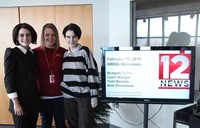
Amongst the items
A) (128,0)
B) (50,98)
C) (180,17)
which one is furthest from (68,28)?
(180,17)

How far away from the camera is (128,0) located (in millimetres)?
2807

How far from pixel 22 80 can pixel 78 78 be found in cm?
53

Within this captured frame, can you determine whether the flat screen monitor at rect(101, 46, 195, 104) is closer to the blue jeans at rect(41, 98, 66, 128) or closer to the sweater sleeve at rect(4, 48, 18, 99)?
the blue jeans at rect(41, 98, 66, 128)

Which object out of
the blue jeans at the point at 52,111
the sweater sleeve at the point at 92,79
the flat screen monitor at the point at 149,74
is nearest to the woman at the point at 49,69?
the blue jeans at the point at 52,111

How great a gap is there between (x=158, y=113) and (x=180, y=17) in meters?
1.27

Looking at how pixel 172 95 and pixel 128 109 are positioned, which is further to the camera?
Answer: pixel 128 109

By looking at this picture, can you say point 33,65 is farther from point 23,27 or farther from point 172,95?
point 172,95

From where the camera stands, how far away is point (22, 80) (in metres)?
1.90

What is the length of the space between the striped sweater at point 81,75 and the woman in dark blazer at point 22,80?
34cm

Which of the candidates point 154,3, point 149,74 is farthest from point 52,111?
point 154,3

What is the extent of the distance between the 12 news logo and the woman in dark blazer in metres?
1.27

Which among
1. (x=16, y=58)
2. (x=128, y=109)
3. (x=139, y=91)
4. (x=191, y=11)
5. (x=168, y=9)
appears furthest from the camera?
(x=128, y=109)

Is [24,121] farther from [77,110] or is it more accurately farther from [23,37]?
[23,37]

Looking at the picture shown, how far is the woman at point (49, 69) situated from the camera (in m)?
2.11
